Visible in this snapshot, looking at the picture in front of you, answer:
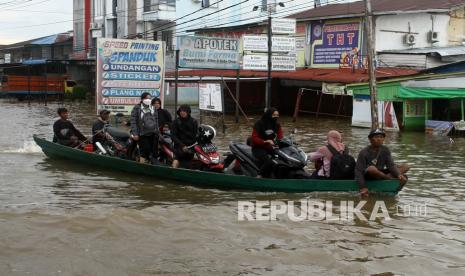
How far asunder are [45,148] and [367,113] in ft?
47.4

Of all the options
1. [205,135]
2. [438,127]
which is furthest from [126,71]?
[438,127]

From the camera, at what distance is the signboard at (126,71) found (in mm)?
19398

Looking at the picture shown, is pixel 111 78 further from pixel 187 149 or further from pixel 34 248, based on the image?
pixel 34 248

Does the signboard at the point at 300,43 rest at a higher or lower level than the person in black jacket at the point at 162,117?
higher

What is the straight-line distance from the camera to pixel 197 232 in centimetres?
809

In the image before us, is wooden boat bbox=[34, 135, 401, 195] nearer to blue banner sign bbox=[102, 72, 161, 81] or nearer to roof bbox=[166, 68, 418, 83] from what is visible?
blue banner sign bbox=[102, 72, 161, 81]

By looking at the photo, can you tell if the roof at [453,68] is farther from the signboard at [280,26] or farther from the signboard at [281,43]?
the signboard at [280,26]

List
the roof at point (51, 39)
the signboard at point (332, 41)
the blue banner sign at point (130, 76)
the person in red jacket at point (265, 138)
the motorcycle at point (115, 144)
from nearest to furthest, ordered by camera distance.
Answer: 1. the person in red jacket at point (265, 138)
2. the motorcycle at point (115, 144)
3. the blue banner sign at point (130, 76)
4. the signboard at point (332, 41)
5. the roof at point (51, 39)

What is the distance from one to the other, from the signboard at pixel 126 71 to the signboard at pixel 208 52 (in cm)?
272

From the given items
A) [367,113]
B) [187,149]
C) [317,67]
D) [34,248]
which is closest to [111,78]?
[187,149]

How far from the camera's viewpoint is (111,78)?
1966 cm

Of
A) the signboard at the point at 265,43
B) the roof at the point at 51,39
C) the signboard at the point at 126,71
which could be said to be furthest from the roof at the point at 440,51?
the roof at the point at 51,39

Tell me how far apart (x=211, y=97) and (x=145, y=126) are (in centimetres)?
1106

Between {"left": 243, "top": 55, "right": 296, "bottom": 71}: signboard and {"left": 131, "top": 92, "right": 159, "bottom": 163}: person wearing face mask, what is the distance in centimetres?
→ 1239
